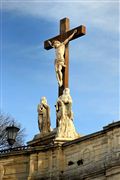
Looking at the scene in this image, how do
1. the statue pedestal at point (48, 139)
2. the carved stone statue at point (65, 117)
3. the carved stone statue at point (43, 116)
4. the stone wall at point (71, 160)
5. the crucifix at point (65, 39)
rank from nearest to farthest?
1. the stone wall at point (71, 160)
2. the statue pedestal at point (48, 139)
3. the carved stone statue at point (65, 117)
4. the carved stone statue at point (43, 116)
5. the crucifix at point (65, 39)

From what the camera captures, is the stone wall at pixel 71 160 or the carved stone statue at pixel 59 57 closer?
the stone wall at pixel 71 160

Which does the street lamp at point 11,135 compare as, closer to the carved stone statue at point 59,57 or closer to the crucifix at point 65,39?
the crucifix at point 65,39

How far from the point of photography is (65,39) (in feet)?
69.1

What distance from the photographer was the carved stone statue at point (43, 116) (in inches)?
765

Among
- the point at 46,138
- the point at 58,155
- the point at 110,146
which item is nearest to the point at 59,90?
the point at 46,138

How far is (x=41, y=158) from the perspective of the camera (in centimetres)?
1805

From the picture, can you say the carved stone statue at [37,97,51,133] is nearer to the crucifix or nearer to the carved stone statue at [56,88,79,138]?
the carved stone statue at [56,88,79,138]

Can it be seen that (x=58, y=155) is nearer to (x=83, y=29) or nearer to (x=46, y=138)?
(x=46, y=138)

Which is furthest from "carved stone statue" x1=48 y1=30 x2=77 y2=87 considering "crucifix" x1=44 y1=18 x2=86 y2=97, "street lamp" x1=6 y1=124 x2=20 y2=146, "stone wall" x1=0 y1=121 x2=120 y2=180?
"street lamp" x1=6 y1=124 x2=20 y2=146

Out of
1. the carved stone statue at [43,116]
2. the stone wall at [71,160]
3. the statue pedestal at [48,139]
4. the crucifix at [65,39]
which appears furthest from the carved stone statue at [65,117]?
the crucifix at [65,39]

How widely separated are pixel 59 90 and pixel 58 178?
4.10 m

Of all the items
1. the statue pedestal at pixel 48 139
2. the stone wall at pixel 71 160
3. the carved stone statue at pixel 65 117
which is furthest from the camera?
the carved stone statue at pixel 65 117

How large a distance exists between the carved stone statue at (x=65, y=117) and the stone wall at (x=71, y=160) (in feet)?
2.49

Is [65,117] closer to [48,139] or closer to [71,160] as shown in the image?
[48,139]
